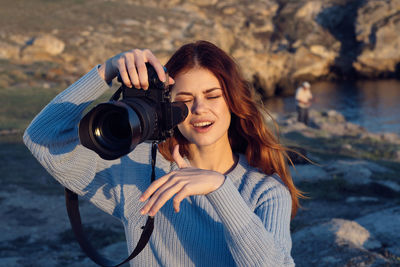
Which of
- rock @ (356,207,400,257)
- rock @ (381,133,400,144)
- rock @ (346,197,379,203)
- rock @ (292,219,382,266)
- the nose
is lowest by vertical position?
rock @ (381,133,400,144)

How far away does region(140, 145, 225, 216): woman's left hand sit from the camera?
1484 millimetres

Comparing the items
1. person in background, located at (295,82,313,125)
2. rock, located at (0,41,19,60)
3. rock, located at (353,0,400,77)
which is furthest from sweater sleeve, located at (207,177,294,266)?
rock, located at (353,0,400,77)

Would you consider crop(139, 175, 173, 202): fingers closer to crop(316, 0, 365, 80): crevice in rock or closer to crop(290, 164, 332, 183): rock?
crop(290, 164, 332, 183): rock

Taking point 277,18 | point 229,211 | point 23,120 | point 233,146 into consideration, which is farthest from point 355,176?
point 277,18

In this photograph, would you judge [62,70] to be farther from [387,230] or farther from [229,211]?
[229,211]

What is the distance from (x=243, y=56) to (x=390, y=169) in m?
24.4

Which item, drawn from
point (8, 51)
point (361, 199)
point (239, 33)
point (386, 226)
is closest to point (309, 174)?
point (361, 199)

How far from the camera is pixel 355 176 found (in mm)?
6617

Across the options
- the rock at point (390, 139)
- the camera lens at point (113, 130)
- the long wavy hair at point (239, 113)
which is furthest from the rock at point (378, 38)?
the camera lens at point (113, 130)

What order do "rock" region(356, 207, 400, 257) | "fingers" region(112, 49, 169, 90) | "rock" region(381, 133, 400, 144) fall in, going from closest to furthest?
"fingers" region(112, 49, 169, 90)
"rock" region(356, 207, 400, 257)
"rock" region(381, 133, 400, 144)

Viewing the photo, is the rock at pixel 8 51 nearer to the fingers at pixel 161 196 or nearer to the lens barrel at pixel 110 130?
the lens barrel at pixel 110 130

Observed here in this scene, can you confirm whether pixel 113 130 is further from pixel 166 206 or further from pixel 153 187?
pixel 166 206

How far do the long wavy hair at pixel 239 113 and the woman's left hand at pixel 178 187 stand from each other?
779mm

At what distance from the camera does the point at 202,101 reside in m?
2.15
